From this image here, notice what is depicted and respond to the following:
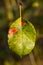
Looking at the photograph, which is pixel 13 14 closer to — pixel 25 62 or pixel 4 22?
pixel 4 22

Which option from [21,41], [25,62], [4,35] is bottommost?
[25,62]

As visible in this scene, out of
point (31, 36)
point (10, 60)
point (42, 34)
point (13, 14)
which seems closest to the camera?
point (31, 36)

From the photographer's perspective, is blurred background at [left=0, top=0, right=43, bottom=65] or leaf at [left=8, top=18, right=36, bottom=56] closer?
leaf at [left=8, top=18, right=36, bottom=56]

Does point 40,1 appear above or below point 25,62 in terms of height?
above

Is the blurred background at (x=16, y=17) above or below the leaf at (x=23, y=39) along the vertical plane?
below

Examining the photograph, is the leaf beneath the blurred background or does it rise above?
above

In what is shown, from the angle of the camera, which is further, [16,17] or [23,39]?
[16,17]

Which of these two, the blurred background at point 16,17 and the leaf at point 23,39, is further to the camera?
the blurred background at point 16,17

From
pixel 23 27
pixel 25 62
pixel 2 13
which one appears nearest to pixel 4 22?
pixel 2 13
